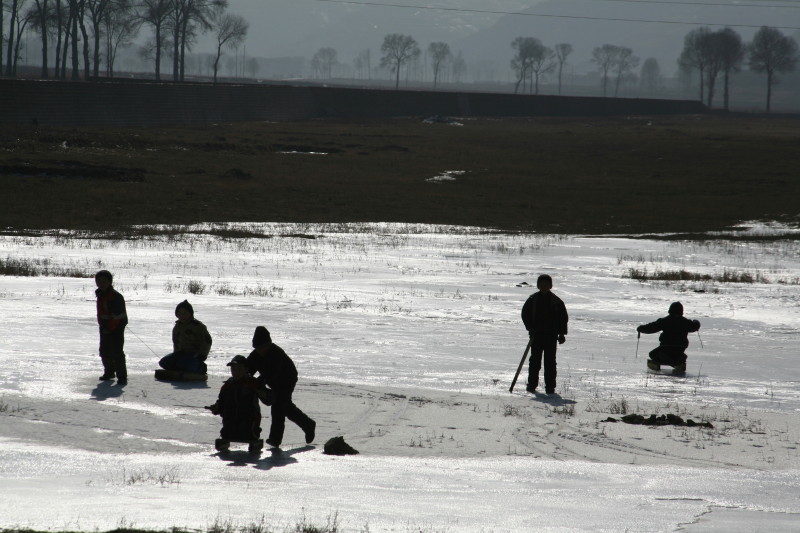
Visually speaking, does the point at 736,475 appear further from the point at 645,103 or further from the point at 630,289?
the point at 645,103

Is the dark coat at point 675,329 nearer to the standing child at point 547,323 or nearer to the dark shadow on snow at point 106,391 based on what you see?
the standing child at point 547,323

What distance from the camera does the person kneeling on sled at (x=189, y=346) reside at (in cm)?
1302

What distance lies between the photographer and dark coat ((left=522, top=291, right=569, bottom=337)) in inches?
531

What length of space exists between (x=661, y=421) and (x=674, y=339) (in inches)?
137

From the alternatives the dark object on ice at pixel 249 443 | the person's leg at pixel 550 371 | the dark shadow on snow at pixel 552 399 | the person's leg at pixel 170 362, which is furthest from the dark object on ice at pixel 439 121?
the dark object on ice at pixel 249 443

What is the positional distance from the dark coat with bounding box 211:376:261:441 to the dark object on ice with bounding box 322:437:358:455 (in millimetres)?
768

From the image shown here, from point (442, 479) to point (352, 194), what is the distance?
39.4 metres

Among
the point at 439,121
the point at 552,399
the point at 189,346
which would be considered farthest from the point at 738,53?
the point at 189,346

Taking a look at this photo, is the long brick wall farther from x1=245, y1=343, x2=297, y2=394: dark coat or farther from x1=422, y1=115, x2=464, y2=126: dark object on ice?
x1=245, y1=343, x2=297, y2=394: dark coat

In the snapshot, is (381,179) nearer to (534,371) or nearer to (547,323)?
(534,371)

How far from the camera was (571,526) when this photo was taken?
805 cm

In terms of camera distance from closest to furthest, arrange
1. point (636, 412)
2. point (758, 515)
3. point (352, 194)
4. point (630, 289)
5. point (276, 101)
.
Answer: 1. point (758, 515)
2. point (636, 412)
3. point (630, 289)
4. point (352, 194)
5. point (276, 101)

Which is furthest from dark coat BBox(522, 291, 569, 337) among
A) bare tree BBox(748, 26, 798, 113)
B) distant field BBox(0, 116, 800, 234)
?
bare tree BBox(748, 26, 798, 113)

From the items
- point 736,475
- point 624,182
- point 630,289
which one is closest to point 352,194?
point 624,182
